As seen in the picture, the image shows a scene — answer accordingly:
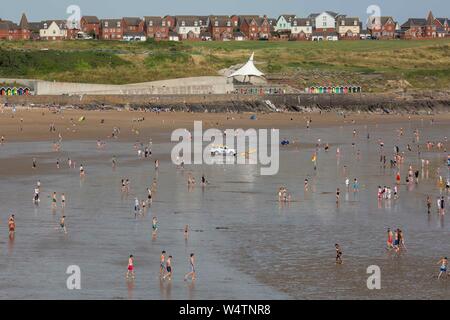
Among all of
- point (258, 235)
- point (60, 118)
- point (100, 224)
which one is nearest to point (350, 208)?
point (258, 235)

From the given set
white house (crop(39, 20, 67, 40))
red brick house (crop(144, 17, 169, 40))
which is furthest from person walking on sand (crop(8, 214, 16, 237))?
red brick house (crop(144, 17, 169, 40))

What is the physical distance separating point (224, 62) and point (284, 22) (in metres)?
62.0

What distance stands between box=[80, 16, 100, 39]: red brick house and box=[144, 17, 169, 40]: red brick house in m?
9.11

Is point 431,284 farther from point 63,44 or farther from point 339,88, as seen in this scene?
point 63,44

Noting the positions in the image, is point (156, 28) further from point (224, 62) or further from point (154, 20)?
point (224, 62)

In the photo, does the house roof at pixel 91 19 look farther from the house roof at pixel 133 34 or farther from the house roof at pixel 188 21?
the house roof at pixel 188 21

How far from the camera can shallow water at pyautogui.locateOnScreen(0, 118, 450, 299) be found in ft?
106

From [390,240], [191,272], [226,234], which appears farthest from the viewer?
[226,234]

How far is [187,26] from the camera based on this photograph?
616ft

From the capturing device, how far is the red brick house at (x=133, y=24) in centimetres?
18074

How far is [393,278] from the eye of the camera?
33.8 metres

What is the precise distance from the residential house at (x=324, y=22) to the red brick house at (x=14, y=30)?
2178 inches

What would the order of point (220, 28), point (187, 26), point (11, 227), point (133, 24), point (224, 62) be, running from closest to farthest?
point (11, 227) → point (224, 62) → point (133, 24) → point (220, 28) → point (187, 26)

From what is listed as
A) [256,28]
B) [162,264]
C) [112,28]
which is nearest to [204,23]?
[256,28]
